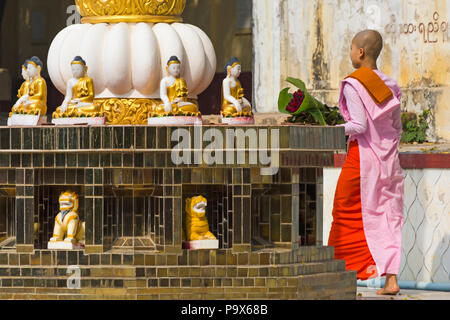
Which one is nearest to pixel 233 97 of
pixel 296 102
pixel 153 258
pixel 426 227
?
pixel 296 102

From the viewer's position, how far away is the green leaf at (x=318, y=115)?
37.6 ft

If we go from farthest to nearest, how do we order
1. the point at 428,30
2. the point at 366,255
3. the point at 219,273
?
the point at 428,30, the point at 366,255, the point at 219,273

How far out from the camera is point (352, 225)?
37.9ft

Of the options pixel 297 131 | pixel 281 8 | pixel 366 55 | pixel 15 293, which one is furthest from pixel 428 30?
pixel 15 293

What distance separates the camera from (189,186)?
10.9 m

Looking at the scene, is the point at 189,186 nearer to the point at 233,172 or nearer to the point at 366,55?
the point at 233,172

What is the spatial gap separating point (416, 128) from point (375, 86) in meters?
3.90

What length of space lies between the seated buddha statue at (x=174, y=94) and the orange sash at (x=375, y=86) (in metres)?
1.47

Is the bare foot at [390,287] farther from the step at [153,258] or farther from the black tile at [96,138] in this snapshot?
the black tile at [96,138]

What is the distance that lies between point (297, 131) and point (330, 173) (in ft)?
9.20

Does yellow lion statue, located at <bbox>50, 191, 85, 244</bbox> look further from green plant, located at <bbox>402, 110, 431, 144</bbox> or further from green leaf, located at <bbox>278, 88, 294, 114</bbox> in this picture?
green plant, located at <bbox>402, 110, 431, 144</bbox>

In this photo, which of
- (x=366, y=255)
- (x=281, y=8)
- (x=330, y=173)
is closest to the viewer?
(x=366, y=255)

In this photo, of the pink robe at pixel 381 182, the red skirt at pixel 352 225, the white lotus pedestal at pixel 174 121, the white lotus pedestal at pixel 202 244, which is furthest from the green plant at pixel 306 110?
the white lotus pedestal at pixel 202 244

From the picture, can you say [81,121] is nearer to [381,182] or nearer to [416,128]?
[381,182]
